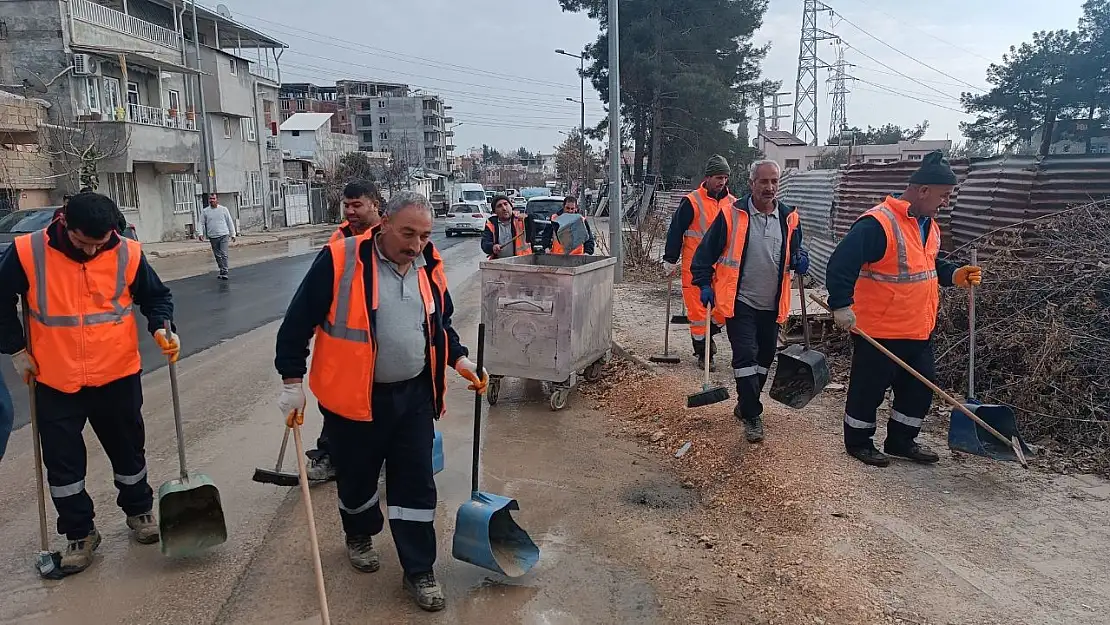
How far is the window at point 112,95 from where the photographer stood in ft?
82.5

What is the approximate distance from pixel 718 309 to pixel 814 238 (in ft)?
24.1

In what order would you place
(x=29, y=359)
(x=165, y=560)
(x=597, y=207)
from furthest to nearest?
1. (x=597, y=207)
2. (x=165, y=560)
3. (x=29, y=359)

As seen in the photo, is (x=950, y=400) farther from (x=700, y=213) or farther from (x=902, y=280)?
(x=700, y=213)

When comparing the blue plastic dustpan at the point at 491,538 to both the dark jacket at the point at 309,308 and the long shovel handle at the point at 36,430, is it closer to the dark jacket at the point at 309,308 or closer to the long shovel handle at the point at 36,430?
the dark jacket at the point at 309,308

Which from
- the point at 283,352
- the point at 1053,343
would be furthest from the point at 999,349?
the point at 283,352

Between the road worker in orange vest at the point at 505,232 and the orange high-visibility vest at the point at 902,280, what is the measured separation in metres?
4.33

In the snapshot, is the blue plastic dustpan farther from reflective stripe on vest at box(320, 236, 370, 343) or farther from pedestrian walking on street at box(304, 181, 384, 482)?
pedestrian walking on street at box(304, 181, 384, 482)

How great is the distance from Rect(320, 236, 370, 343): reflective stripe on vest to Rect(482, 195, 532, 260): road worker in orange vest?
504 cm

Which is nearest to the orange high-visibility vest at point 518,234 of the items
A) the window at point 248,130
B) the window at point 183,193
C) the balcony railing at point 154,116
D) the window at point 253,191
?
the balcony railing at point 154,116

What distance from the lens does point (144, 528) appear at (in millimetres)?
3850

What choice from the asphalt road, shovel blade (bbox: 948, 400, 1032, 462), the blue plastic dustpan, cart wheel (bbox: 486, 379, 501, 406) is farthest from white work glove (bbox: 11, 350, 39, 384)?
shovel blade (bbox: 948, 400, 1032, 462)

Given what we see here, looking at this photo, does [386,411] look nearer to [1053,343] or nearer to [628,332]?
[1053,343]

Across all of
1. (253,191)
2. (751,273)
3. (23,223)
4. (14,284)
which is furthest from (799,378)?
(253,191)

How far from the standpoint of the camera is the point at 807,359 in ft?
16.1
